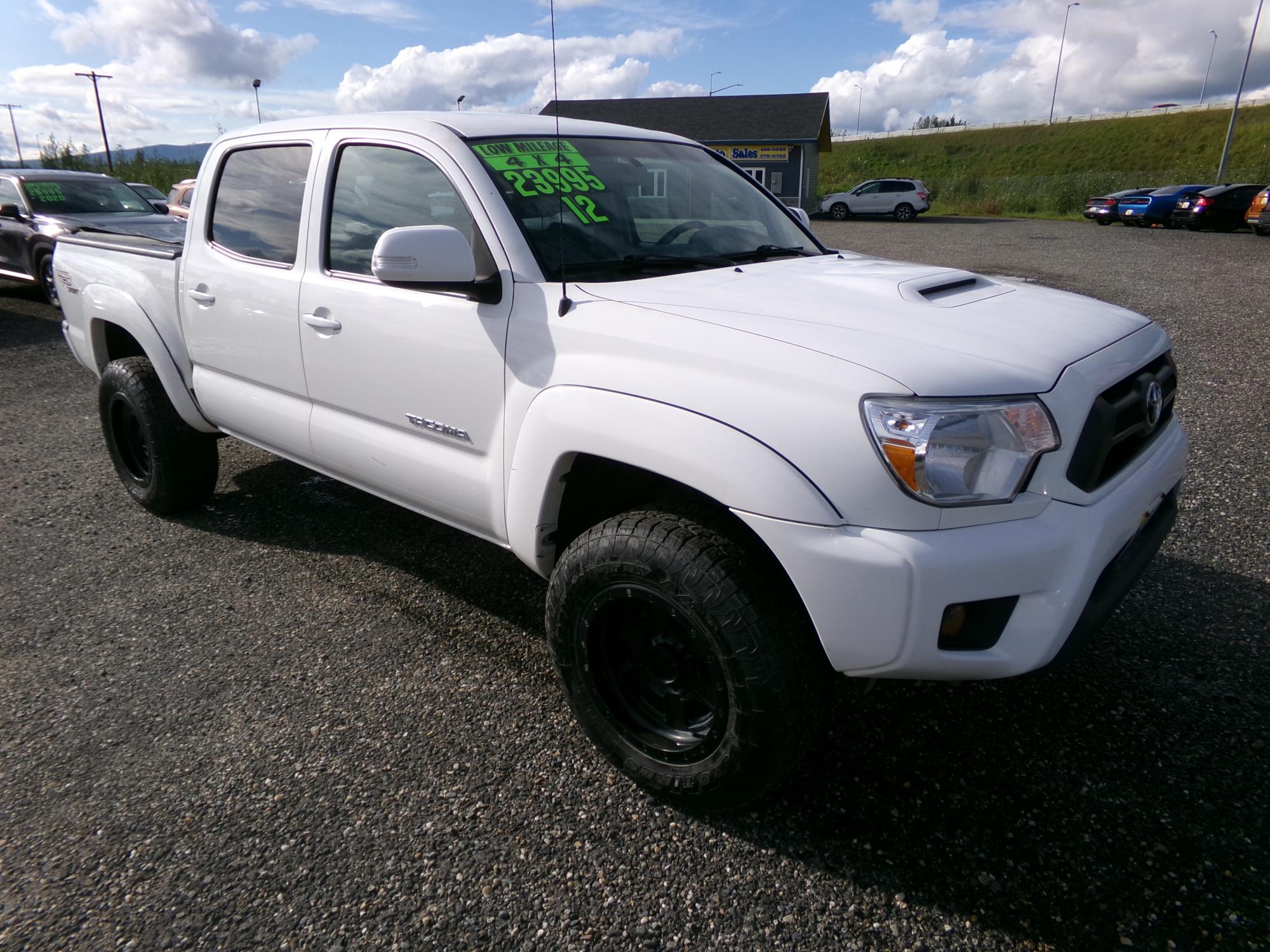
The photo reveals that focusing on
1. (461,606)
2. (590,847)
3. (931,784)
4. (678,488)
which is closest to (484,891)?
(590,847)

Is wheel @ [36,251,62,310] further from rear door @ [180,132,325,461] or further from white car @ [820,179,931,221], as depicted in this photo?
white car @ [820,179,931,221]

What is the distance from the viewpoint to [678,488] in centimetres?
225

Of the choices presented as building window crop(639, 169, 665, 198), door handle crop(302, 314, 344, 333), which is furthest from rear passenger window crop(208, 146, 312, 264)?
building window crop(639, 169, 665, 198)

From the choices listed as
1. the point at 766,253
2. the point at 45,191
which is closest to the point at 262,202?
the point at 766,253

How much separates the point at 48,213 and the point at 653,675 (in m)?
11.6

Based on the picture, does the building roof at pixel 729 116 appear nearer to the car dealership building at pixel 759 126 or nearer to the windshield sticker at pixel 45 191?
the car dealership building at pixel 759 126

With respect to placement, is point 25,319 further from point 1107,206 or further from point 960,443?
point 1107,206

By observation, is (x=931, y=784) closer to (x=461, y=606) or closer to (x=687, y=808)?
(x=687, y=808)

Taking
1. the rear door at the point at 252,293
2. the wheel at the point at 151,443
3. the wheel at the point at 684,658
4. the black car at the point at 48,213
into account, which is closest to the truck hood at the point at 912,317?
the wheel at the point at 684,658

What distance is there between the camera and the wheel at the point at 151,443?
396cm

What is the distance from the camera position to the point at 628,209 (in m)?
2.86

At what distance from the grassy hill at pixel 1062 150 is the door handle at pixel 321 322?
41.6m

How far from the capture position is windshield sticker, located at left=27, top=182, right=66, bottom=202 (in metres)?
10.5

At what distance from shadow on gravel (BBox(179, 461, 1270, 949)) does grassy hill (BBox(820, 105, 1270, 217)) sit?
4124 centimetres
